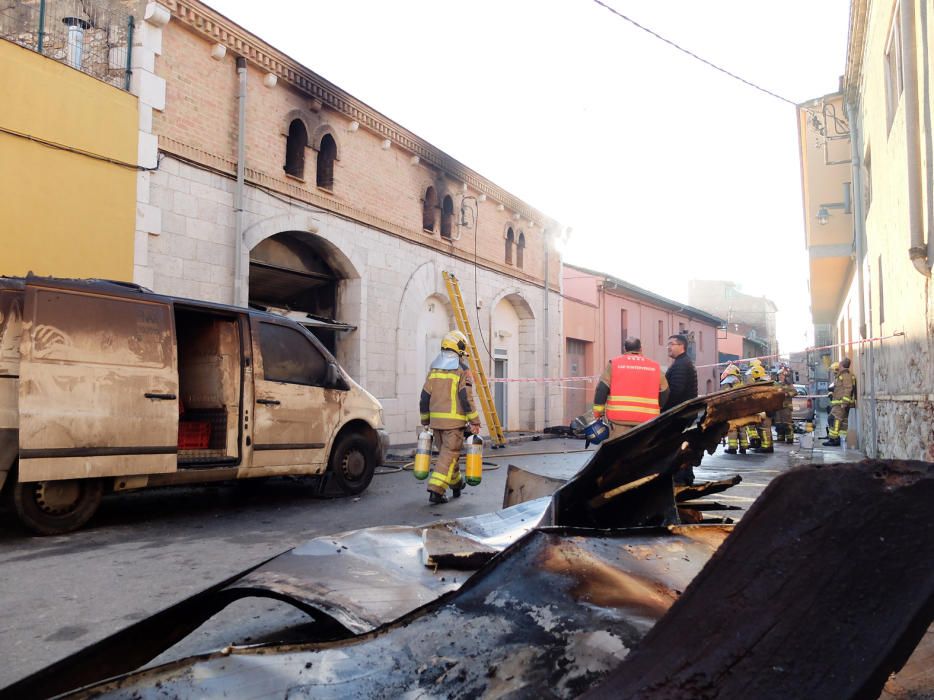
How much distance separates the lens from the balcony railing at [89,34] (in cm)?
893

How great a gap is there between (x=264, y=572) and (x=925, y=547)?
7.08 ft

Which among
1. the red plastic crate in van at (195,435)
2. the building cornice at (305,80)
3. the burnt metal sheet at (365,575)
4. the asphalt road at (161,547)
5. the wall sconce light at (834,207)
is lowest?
the asphalt road at (161,547)

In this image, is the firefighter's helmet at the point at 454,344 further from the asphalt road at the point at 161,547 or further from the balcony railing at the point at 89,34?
the balcony railing at the point at 89,34

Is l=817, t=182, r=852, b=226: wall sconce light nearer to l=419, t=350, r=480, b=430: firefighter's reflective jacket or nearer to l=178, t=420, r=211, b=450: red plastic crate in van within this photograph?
l=419, t=350, r=480, b=430: firefighter's reflective jacket

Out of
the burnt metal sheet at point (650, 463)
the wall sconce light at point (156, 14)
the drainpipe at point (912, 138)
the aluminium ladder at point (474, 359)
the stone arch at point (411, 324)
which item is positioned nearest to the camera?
the burnt metal sheet at point (650, 463)

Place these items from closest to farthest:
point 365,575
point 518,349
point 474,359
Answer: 1. point 365,575
2. point 474,359
3. point 518,349

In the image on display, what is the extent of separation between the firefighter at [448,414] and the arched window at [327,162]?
6496mm

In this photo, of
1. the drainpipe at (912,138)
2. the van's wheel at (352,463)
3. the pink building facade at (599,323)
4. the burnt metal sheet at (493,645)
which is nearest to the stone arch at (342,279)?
the van's wheel at (352,463)

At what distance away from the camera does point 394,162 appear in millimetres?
14242

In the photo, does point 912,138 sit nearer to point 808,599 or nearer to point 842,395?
point 808,599

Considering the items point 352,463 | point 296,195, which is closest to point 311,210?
point 296,195

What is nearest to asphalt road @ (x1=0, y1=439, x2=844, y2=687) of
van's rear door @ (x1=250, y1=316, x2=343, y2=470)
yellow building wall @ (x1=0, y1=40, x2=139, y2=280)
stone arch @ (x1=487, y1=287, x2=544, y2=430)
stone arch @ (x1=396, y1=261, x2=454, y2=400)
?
van's rear door @ (x1=250, y1=316, x2=343, y2=470)

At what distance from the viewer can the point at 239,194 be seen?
34.6 feet

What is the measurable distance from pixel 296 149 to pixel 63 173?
4460mm
